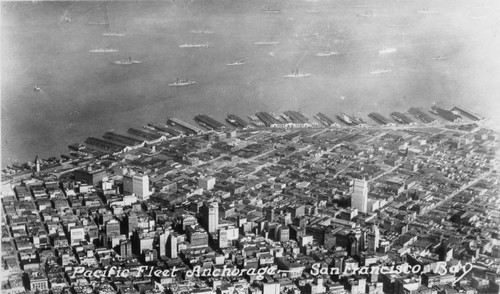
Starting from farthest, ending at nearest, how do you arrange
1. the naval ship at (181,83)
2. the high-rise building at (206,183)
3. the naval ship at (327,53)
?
the naval ship at (181,83), the naval ship at (327,53), the high-rise building at (206,183)

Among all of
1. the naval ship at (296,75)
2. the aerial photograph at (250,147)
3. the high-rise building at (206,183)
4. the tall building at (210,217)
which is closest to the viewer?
the aerial photograph at (250,147)

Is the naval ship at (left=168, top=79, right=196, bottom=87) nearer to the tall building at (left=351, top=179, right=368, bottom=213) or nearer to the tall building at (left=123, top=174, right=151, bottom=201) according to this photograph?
the tall building at (left=123, top=174, right=151, bottom=201)

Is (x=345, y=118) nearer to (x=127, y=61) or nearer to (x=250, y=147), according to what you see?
(x=250, y=147)

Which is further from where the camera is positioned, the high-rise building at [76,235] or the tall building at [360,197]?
the tall building at [360,197]

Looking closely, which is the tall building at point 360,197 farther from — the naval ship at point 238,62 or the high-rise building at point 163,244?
the naval ship at point 238,62

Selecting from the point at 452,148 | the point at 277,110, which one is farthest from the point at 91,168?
the point at 452,148

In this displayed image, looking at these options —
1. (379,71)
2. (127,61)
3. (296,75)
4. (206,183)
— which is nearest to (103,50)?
(127,61)

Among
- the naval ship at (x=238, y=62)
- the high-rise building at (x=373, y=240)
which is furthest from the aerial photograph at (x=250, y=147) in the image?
the naval ship at (x=238, y=62)
